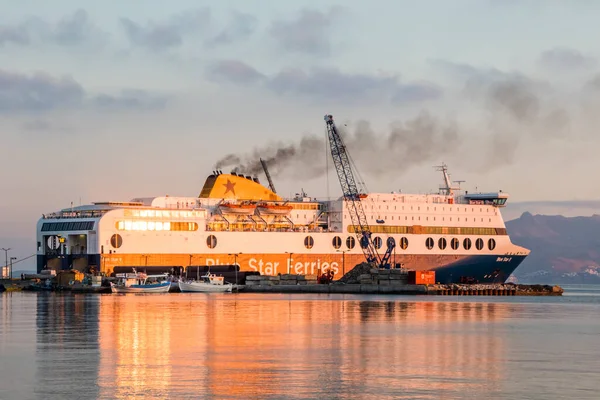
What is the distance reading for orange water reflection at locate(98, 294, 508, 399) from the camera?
3189 cm

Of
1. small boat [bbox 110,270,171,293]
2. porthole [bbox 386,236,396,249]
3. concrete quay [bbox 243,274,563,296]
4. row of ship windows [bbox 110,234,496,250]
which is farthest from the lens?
porthole [bbox 386,236,396,249]

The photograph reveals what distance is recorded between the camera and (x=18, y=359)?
126 ft

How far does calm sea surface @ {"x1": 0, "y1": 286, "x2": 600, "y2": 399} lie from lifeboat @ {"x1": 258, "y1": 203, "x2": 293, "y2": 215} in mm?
52227

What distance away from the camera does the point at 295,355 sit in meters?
40.3

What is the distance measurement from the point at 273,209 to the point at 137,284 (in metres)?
21.3

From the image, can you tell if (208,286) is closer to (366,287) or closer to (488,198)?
(366,287)

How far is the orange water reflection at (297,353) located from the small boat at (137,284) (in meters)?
35.5

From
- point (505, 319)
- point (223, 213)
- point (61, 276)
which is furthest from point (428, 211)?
point (505, 319)

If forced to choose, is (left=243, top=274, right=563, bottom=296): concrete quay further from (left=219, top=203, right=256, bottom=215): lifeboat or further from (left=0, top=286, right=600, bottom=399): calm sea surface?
(left=0, top=286, right=600, bottom=399): calm sea surface

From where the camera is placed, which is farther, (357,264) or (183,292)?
(357,264)

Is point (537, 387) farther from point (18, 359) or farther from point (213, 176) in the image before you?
point (213, 176)

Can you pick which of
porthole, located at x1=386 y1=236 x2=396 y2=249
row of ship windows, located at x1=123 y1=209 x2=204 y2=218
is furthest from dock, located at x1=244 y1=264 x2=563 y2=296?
row of ship windows, located at x1=123 y1=209 x2=204 y2=218

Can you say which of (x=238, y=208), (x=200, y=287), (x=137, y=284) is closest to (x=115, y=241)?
(x=137, y=284)

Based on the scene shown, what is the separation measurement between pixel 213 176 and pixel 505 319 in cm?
6307
